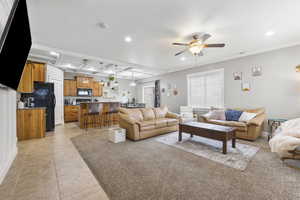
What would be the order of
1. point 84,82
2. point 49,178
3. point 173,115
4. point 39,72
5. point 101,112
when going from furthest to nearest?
point 84,82
point 101,112
point 173,115
point 39,72
point 49,178

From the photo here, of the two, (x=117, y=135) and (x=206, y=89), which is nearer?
(x=117, y=135)

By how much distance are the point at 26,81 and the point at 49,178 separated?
3291mm

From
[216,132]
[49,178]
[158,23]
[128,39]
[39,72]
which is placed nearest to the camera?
[49,178]

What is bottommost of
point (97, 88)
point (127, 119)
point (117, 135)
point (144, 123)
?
point (117, 135)

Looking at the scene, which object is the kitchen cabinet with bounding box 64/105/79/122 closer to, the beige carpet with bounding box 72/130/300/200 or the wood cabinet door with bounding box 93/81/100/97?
the wood cabinet door with bounding box 93/81/100/97

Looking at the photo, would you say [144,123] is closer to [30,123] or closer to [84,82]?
[30,123]

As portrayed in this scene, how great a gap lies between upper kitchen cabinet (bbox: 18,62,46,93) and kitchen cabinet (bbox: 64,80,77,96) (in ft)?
8.03

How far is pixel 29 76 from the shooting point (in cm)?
374

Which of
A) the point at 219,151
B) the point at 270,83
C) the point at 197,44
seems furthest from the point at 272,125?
the point at 197,44

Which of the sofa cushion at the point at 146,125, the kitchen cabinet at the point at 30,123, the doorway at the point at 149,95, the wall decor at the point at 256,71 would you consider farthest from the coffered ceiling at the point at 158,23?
the doorway at the point at 149,95

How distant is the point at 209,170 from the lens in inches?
80.8

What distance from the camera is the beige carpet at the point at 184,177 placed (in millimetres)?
1545

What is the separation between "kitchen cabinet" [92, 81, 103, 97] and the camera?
752 cm

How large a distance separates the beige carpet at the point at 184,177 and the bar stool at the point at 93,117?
2236 mm
